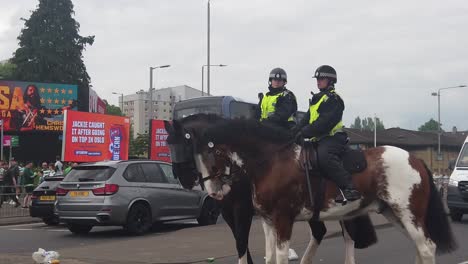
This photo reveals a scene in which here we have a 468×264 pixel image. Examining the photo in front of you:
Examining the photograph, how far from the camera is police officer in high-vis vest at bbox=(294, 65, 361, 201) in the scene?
6508 mm

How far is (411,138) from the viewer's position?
85188 mm

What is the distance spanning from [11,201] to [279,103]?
16.0m

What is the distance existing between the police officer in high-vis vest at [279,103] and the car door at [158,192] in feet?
25.5

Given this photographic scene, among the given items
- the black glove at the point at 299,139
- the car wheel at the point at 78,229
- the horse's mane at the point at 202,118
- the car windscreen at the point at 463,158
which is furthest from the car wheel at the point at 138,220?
the car windscreen at the point at 463,158

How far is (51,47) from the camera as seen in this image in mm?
65188

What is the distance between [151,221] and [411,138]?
74968mm

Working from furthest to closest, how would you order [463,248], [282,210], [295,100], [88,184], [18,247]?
[88,184], [18,247], [463,248], [295,100], [282,210]

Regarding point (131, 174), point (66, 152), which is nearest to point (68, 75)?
point (66, 152)

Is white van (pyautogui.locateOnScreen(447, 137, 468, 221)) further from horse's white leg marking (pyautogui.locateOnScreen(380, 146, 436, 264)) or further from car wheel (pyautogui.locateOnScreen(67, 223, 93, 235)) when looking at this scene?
horse's white leg marking (pyautogui.locateOnScreen(380, 146, 436, 264))

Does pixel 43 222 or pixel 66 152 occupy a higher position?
pixel 66 152

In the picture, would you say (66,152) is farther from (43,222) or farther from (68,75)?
(68,75)

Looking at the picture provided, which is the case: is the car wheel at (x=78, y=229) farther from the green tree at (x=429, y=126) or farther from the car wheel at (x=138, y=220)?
the green tree at (x=429, y=126)

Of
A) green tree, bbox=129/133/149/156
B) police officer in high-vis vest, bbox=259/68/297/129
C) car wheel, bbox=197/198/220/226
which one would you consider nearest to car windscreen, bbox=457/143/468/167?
car wheel, bbox=197/198/220/226

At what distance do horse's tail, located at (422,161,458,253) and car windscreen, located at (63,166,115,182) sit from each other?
30.1 ft
